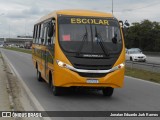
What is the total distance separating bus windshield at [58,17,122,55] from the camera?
502 inches

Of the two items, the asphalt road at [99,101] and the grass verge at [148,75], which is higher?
the asphalt road at [99,101]

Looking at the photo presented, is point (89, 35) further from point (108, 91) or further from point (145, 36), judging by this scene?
point (145, 36)

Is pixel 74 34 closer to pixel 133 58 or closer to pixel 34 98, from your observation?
pixel 34 98

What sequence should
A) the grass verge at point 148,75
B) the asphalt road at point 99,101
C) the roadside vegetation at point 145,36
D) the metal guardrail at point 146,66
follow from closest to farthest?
the asphalt road at point 99,101
the grass verge at point 148,75
the metal guardrail at point 146,66
the roadside vegetation at point 145,36

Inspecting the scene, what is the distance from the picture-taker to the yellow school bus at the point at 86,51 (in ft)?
40.9

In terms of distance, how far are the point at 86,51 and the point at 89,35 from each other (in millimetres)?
660

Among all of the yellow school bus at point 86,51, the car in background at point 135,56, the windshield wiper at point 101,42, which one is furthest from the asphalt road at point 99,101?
the car in background at point 135,56

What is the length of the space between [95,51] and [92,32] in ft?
2.49

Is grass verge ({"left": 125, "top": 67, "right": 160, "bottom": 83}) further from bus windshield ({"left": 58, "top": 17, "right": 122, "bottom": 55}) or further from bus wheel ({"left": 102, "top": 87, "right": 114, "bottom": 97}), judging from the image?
bus windshield ({"left": 58, "top": 17, "right": 122, "bottom": 55})

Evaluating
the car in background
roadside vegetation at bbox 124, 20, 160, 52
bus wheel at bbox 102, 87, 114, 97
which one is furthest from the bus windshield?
roadside vegetation at bbox 124, 20, 160, 52

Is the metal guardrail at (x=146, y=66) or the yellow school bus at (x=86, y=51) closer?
the yellow school bus at (x=86, y=51)

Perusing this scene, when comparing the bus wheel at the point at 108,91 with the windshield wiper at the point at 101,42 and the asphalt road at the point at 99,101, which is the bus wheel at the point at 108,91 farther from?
the windshield wiper at the point at 101,42

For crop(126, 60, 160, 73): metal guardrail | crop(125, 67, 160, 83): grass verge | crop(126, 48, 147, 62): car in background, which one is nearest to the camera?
crop(125, 67, 160, 83): grass verge

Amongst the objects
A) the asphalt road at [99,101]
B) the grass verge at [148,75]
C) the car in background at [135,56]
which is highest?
the asphalt road at [99,101]
